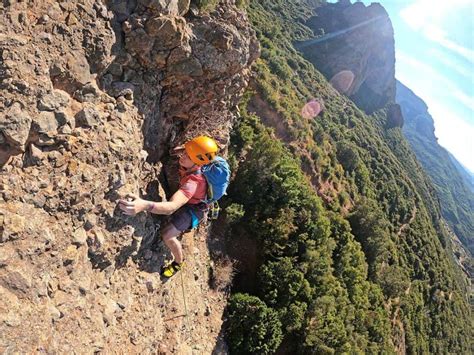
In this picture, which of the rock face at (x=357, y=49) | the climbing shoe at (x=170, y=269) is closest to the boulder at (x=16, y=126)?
the climbing shoe at (x=170, y=269)

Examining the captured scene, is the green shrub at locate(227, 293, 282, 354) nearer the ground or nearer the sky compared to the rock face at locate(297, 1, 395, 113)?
nearer the ground

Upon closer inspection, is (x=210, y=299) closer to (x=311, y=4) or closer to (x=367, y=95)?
(x=367, y=95)

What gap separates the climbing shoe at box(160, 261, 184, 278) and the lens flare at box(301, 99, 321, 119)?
42423 millimetres

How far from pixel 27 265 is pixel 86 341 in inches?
70.1

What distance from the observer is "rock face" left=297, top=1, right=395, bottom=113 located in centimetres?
9469

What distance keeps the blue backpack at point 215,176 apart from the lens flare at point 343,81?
90.9m

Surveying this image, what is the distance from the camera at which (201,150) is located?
305 inches

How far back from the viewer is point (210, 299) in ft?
43.6

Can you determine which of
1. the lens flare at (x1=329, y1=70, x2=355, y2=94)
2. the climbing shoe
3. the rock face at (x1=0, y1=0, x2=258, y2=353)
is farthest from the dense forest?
the lens flare at (x1=329, y1=70, x2=355, y2=94)

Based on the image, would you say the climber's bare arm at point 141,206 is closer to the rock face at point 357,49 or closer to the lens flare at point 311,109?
the lens flare at point 311,109

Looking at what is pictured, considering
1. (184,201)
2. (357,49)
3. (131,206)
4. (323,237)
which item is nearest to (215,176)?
(184,201)

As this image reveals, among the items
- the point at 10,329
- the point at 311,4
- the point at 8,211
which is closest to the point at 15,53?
the point at 8,211

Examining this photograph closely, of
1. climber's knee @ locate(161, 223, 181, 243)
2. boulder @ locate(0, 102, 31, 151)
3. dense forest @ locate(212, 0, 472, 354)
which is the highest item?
boulder @ locate(0, 102, 31, 151)

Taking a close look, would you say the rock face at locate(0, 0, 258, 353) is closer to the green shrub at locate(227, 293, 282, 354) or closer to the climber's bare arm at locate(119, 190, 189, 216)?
the climber's bare arm at locate(119, 190, 189, 216)
